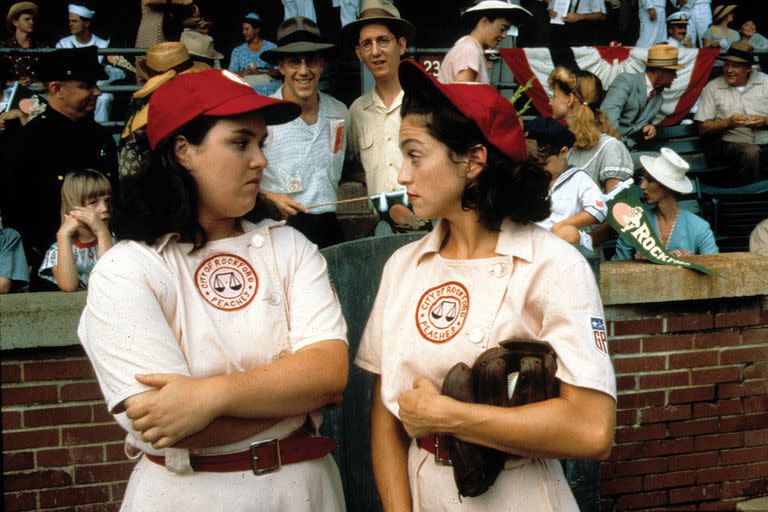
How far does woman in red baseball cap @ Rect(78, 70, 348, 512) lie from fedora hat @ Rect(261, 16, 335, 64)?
277cm

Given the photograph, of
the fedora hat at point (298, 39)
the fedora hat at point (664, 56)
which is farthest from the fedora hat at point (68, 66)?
the fedora hat at point (664, 56)

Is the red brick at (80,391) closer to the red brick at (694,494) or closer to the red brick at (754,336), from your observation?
the red brick at (694,494)

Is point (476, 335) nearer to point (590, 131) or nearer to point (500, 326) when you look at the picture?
point (500, 326)

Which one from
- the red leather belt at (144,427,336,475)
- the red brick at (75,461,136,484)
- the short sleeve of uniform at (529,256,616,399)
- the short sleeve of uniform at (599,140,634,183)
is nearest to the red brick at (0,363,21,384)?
the red brick at (75,461,136,484)

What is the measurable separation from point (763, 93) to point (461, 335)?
8730 mm

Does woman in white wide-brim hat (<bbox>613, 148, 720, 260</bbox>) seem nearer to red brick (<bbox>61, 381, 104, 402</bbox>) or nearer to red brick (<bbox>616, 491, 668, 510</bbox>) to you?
red brick (<bbox>616, 491, 668, 510</bbox>)

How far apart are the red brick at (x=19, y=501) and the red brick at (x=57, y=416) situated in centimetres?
32

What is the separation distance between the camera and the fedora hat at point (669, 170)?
505 centimetres

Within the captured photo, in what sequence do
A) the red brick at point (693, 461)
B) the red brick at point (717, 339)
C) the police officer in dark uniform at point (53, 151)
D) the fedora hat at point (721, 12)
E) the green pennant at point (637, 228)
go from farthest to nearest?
the fedora hat at point (721, 12), the police officer in dark uniform at point (53, 151), the red brick at point (693, 461), the red brick at point (717, 339), the green pennant at point (637, 228)

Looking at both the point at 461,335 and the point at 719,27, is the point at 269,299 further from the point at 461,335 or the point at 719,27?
the point at 719,27

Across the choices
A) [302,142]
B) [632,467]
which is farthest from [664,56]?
[632,467]

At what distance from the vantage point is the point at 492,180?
7.39ft

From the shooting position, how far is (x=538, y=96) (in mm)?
8969

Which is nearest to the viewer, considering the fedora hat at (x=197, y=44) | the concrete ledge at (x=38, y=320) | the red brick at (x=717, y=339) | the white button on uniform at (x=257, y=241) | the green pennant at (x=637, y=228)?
the white button on uniform at (x=257, y=241)
